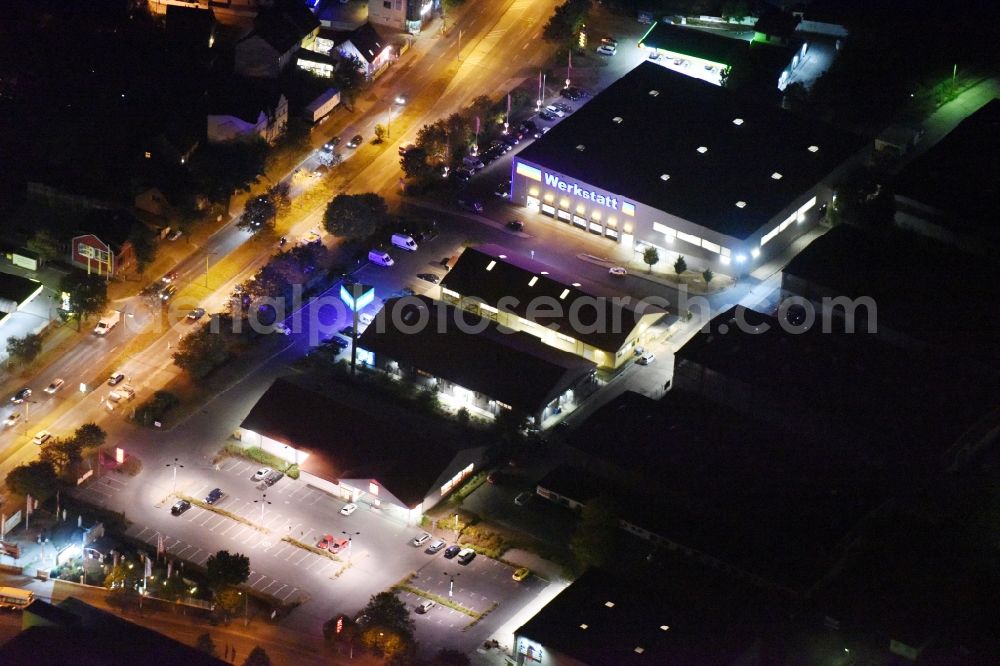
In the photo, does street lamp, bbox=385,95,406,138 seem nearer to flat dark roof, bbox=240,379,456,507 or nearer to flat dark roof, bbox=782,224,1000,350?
flat dark roof, bbox=782,224,1000,350

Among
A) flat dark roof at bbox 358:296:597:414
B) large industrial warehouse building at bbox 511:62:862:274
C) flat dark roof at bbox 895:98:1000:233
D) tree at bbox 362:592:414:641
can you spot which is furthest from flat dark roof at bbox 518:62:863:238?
tree at bbox 362:592:414:641

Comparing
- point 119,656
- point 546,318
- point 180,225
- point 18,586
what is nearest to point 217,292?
point 180,225

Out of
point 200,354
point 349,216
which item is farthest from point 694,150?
point 200,354

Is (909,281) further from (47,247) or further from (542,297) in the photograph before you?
(47,247)

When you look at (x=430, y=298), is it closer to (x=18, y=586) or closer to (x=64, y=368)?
(x=64, y=368)

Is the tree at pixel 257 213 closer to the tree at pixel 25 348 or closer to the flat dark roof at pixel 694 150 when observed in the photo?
the flat dark roof at pixel 694 150
